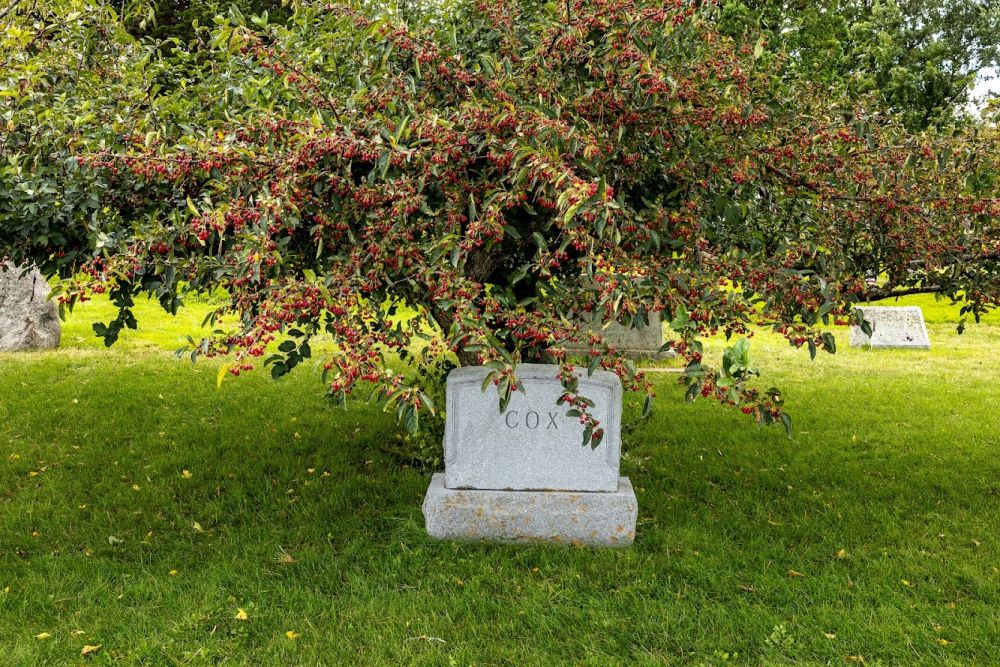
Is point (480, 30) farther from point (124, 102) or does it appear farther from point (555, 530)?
point (555, 530)

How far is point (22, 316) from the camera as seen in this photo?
10.2 meters

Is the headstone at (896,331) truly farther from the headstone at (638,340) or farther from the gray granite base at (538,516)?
the gray granite base at (538,516)

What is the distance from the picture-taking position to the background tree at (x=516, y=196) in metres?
3.46

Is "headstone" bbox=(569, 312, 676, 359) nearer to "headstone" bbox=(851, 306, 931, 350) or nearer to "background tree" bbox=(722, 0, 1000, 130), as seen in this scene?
"headstone" bbox=(851, 306, 931, 350)

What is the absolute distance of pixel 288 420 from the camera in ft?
23.3

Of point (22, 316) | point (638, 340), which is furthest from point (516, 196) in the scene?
point (22, 316)

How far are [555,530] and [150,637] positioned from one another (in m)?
2.10

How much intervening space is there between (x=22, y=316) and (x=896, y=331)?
12.2 m

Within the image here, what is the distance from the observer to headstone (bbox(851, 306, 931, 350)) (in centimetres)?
1238

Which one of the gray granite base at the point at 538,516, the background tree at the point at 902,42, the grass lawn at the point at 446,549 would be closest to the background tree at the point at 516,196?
the gray granite base at the point at 538,516

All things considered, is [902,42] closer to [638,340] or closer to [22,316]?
[638,340]

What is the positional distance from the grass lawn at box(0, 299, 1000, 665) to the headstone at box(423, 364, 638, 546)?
0.16 metres

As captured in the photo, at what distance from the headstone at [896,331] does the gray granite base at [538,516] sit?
923cm

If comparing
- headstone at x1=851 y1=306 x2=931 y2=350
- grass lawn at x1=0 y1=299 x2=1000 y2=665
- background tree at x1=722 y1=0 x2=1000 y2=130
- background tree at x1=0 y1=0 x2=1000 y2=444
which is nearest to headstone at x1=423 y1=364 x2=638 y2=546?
grass lawn at x1=0 y1=299 x2=1000 y2=665
